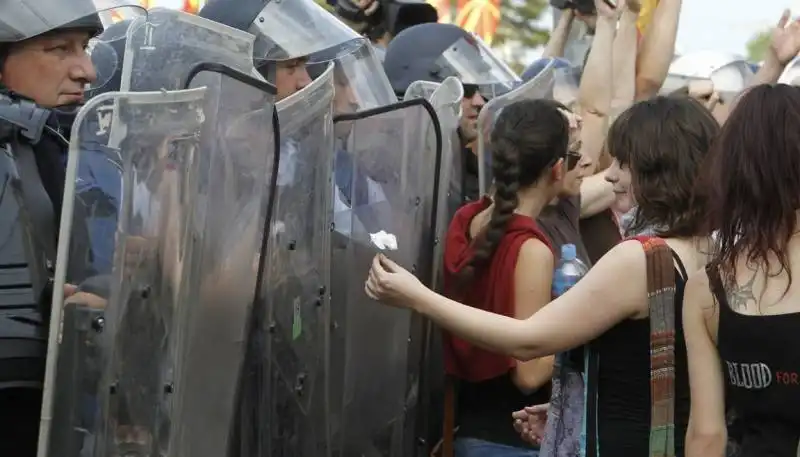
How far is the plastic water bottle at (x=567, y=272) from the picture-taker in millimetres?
3799

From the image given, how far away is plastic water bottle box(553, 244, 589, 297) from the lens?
380cm

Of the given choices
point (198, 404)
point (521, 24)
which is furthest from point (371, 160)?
point (521, 24)

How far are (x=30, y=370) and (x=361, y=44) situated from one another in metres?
1.90

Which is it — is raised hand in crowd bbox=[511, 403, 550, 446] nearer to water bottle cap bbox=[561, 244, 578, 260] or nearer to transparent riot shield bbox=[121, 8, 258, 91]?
water bottle cap bbox=[561, 244, 578, 260]

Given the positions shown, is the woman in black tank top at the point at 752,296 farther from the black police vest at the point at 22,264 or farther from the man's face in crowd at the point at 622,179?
the black police vest at the point at 22,264

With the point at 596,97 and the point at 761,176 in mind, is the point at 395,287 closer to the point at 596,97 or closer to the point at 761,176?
the point at 761,176

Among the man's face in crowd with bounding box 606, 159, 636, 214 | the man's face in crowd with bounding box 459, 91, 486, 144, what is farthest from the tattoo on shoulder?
the man's face in crowd with bounding box 459, 91, 486, 144

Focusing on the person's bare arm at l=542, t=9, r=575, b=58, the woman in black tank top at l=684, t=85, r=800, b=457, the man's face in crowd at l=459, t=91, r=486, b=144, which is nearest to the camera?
the woman in black tank top at l=684, t=85, r=800, b=457

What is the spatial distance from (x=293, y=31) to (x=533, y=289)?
1133 mm

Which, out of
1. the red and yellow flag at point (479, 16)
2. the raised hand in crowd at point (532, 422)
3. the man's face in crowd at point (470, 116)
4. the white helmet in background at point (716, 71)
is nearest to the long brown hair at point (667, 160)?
the raised hand in crowd at point (532, 422)

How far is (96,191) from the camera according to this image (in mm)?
2820

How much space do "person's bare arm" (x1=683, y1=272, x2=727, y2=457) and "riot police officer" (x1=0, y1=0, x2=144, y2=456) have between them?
1357 millimetres

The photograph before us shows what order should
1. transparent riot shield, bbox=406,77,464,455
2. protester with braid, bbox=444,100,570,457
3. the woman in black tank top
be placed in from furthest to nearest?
transparent riot shield, bbox=406,77,464,455, protester with braid, bbox=444,100,570,457, the woman in black tank top

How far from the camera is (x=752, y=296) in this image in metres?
2.63
